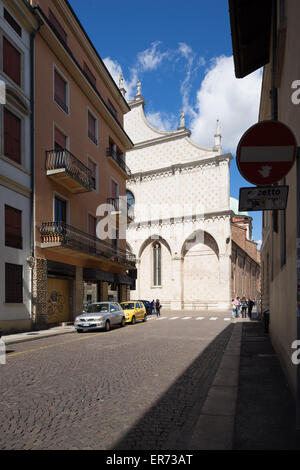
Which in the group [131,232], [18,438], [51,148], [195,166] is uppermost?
[195,166]

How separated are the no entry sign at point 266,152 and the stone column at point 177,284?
125ft

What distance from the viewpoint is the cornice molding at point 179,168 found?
41.2 metres

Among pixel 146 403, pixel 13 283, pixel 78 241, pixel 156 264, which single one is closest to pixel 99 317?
pixel 13 283

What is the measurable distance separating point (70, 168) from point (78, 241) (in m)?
3.91

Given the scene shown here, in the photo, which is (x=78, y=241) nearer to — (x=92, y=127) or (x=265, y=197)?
(x=92, y=127)

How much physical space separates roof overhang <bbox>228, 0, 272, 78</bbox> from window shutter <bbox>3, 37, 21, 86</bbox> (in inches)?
419

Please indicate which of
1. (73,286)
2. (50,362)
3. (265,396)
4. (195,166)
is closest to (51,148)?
(73,286)

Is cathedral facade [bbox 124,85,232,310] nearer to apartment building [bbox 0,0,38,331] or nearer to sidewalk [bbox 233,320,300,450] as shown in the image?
apartment building [bbox 0,0,38,331]

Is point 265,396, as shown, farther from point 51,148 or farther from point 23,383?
point 51,148

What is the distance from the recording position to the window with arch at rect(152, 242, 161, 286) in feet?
145

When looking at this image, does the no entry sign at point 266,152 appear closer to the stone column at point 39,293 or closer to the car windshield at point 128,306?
the stone column at point 39,293

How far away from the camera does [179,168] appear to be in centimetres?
4328

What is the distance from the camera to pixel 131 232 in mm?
45844

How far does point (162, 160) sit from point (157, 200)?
4.86 meters
